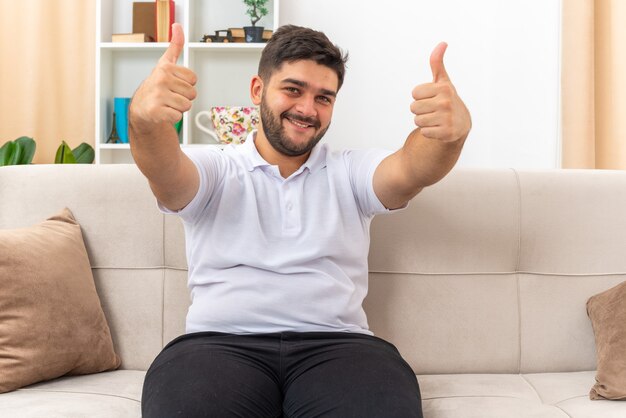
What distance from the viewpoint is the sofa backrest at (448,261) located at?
1.84 m

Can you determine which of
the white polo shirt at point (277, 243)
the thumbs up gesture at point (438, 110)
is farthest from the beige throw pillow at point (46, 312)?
the thumbs up gesture at point (438, 110)

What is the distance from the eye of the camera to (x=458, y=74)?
3533mm

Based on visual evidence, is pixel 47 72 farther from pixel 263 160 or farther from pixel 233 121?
pixel 263 160

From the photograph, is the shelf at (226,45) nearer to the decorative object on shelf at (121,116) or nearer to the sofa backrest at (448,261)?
the decorative object on shelf at (121,116)

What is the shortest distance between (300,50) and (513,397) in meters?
0.88

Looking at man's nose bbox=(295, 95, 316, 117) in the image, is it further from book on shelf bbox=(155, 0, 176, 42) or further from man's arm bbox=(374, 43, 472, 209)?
book on shelf bbox=(155, 0, 176, 42)

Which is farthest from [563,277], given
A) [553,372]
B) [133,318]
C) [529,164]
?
[529,164]

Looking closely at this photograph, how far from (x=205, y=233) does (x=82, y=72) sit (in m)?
2.18

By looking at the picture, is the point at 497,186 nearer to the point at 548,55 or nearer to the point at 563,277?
the point at 563,277

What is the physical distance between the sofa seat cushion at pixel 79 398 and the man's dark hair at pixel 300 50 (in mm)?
758

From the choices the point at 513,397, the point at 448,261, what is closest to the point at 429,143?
the point at 448,261

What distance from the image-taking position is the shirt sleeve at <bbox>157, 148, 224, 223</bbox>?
1586mm

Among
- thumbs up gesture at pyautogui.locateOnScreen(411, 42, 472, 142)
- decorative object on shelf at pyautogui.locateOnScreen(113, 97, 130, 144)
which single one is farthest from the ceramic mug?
thumbs up gesture at pyautogui.locateOnScreen(411, 42, 472, 142)

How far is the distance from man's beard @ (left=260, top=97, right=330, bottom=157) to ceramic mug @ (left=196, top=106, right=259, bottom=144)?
4.97 ft
